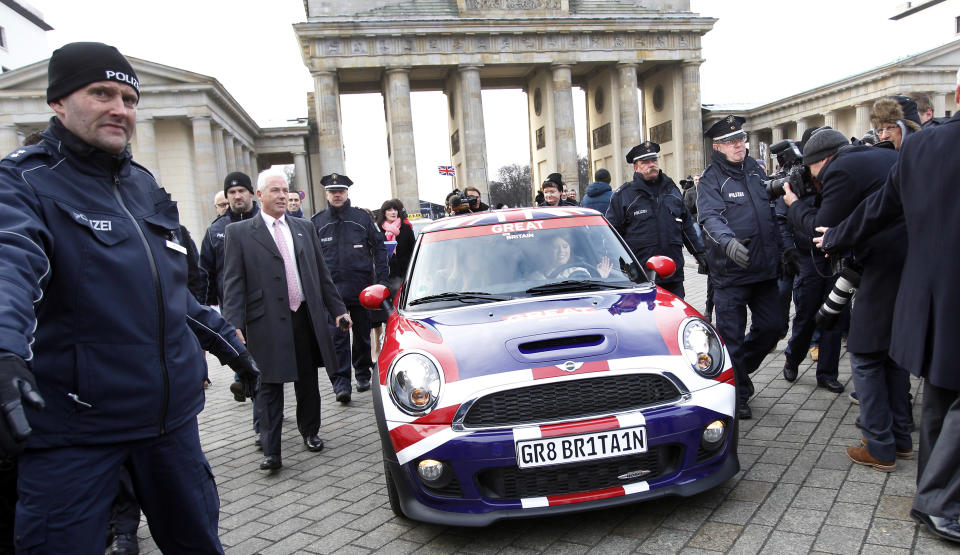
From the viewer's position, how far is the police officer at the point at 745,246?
197 inches

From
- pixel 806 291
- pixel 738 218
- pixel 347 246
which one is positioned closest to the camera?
pixel 738 218

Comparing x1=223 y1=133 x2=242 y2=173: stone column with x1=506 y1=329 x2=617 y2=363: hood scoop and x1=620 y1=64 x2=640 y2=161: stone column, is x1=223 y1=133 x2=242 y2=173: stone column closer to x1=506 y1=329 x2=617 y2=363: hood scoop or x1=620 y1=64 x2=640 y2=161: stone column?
x1=620 y1=64 x2=640 y2=161: stone column

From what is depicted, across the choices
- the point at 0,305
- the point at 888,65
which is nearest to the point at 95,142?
the point at 0,305

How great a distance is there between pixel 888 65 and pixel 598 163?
21.6 meters

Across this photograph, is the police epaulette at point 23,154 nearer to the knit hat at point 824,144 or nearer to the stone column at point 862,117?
the knit hat at point 824,144

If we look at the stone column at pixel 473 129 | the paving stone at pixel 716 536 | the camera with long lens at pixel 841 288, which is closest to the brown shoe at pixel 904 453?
the camera with long lens at pixel 841 288

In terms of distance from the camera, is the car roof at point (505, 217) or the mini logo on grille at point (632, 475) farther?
the car roof at point (505, 217)

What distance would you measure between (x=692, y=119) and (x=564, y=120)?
983 centimetres

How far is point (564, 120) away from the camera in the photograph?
46344 mm

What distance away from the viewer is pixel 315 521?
12.6 feet

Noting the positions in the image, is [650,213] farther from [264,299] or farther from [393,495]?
[393,495]

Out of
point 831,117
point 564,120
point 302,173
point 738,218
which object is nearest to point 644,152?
point 738,218

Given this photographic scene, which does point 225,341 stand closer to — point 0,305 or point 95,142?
point 95,142

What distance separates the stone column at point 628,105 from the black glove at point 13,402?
47.3m
